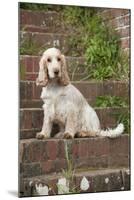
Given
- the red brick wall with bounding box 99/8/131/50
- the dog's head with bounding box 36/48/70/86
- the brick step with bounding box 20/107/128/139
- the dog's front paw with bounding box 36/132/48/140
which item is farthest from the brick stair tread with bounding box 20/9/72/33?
the dog's front paw with bounding box 36/132/48/140

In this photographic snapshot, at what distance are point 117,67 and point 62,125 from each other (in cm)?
52

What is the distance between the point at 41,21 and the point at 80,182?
0.99m

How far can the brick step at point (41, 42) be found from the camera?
3145mm

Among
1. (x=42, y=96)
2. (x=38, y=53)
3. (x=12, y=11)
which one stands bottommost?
(x=42, y=96)

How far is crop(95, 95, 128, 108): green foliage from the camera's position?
3.36 meters

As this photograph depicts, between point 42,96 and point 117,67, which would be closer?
point 42,96

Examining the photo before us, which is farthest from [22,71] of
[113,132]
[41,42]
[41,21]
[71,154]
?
[113,132]

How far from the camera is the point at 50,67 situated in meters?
3.18

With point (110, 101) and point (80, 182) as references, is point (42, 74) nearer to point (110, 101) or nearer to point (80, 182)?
point (110, 101)

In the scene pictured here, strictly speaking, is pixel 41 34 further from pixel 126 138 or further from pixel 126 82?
pixel 126 138

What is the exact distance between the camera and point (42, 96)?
320 centimetres

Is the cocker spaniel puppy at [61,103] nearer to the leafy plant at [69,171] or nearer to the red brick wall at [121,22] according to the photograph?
the leafy plant at [69,171]

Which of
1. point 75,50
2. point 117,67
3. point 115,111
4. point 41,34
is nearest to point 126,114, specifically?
point 115,111

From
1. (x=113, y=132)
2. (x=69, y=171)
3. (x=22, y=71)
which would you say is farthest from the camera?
(x=113, y=132)
